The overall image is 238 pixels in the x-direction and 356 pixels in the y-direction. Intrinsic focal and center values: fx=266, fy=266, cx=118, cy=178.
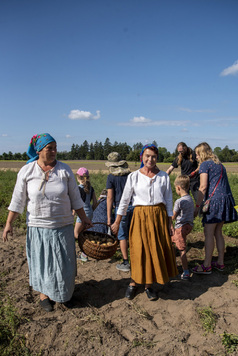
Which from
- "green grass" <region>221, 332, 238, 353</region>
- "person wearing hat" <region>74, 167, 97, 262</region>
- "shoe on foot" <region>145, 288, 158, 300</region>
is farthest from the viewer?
"person wearing hat" <region>74, 167, 97, 262</region>

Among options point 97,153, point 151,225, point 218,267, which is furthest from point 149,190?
point 97,153

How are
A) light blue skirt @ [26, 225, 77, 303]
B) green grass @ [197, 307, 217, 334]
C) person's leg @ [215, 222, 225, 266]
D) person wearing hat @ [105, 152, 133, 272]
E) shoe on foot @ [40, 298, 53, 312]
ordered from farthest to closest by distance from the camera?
person wearing hat @ [105, 152, 133, 272], person's leg @ [215, 222, 225, 266], shoe on foot @ [40, 298, 53, 312], light blue skirt @ [26, 225, 77, 303], green grass @ [197, 307, 217, 334]

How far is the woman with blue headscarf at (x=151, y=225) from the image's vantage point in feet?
10.8

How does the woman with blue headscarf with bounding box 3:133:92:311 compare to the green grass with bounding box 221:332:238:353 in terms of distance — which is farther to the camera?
the woman with blue headscarf with bounding box 3:133:92:311

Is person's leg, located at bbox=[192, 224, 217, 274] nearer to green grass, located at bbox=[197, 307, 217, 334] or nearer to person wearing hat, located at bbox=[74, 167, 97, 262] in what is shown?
green grass, located at bbox=[197, 307, 217, 334]

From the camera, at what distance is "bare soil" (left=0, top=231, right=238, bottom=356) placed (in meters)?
2.64

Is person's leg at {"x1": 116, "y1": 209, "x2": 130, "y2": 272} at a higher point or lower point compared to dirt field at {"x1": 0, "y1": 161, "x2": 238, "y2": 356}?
higher

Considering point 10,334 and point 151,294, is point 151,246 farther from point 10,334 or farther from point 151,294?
point 10,334

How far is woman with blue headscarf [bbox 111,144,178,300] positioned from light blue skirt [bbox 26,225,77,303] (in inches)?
32.3

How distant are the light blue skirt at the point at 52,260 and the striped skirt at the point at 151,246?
0.81 metres

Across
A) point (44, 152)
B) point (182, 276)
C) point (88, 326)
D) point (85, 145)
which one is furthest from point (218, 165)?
point (85, 145)

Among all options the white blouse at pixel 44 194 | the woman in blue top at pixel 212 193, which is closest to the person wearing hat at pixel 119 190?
the woman in blue top at pixel 212 193

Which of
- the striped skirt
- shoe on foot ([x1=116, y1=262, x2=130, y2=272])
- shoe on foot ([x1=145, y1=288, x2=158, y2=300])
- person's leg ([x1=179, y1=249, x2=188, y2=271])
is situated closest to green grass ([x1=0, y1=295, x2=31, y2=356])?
the striped skirt

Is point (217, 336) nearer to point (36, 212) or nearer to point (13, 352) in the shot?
point (13, 352)
